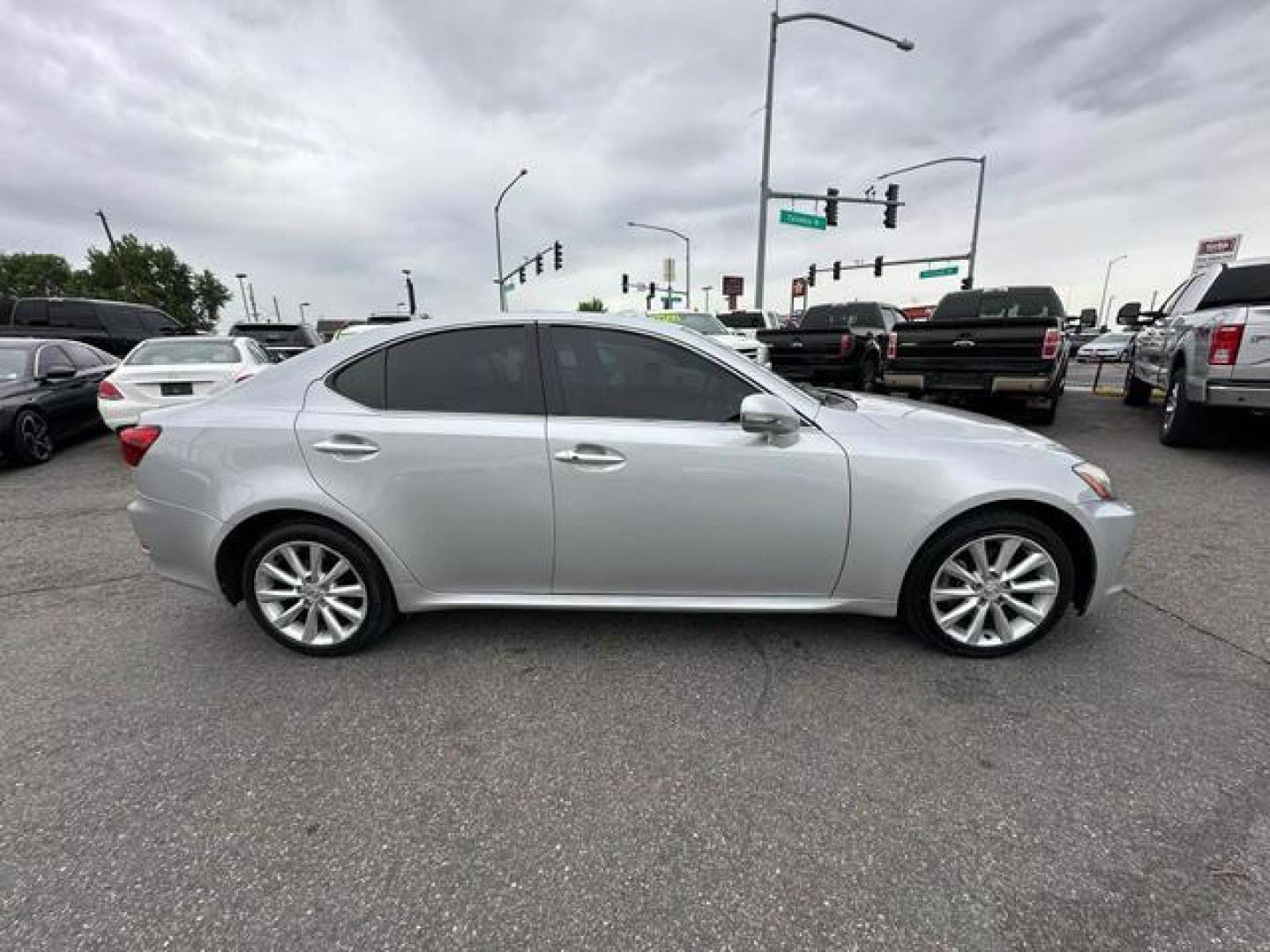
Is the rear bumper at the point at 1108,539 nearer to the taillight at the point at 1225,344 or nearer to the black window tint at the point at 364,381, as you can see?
the black window tint at the point at 364,381

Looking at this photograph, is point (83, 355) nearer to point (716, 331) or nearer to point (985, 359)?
point (716, 331)

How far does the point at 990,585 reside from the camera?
2701 millimetres

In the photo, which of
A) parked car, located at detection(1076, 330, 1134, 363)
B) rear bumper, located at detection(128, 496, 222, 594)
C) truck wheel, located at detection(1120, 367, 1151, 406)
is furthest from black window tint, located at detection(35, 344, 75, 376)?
parked car, located at detection(1076, 330, 1134, 363)

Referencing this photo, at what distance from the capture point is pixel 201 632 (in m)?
3.11

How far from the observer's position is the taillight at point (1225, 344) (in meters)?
5.46

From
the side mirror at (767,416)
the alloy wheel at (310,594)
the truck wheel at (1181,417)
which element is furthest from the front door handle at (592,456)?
the truck wheel at (1181,417)

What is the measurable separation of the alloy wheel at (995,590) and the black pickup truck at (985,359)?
547cm

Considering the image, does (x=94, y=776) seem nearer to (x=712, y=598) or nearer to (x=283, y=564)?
(x=283, y=564)

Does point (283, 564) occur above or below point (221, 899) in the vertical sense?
above

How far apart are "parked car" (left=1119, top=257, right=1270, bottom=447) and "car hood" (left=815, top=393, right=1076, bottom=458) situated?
168 inches

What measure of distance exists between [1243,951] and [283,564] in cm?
343

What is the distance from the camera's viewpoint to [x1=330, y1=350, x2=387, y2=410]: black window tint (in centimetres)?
272

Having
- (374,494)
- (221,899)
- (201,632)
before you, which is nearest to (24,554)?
(201,632)

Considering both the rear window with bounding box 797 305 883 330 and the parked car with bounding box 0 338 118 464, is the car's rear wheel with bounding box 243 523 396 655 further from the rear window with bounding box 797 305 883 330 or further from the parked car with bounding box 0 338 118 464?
the rear window with bounding box 797 305 883 330
